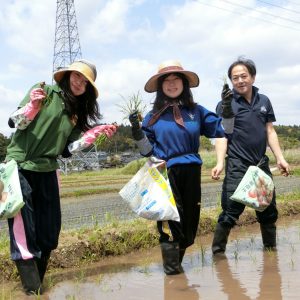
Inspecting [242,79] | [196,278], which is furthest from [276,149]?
[196,278]

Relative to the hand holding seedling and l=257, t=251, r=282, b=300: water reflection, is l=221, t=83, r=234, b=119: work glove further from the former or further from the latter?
the hand holding seedling

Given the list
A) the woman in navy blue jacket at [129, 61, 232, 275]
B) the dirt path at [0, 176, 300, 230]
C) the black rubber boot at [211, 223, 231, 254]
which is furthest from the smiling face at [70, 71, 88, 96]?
the dirt path at [0, 176, 300, 230]

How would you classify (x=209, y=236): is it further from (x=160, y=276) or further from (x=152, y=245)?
(x=160, y=276)

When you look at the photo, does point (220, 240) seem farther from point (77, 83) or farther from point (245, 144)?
point (77, 83)

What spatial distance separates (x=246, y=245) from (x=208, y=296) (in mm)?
1818

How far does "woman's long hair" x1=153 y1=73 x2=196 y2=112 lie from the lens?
12.7 ft

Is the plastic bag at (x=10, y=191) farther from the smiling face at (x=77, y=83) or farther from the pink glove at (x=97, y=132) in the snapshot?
the smiling face at (x=77, y=83)

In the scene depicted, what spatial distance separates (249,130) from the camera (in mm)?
4332

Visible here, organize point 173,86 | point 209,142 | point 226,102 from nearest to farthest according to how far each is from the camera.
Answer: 1. point 173,86
2. point 226,102
3. point 209,142

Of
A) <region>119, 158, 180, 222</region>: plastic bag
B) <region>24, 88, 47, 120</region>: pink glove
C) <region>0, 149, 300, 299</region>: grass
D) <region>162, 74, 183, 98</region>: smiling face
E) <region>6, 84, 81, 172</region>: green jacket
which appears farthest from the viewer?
<region>0, 149, 300, 299</region>: grass

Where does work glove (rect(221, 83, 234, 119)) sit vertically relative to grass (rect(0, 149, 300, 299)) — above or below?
above

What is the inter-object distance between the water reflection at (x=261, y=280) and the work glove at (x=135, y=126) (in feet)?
3.88

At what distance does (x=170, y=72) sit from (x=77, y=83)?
75 cm

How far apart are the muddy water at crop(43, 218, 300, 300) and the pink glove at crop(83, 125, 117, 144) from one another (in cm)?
103
